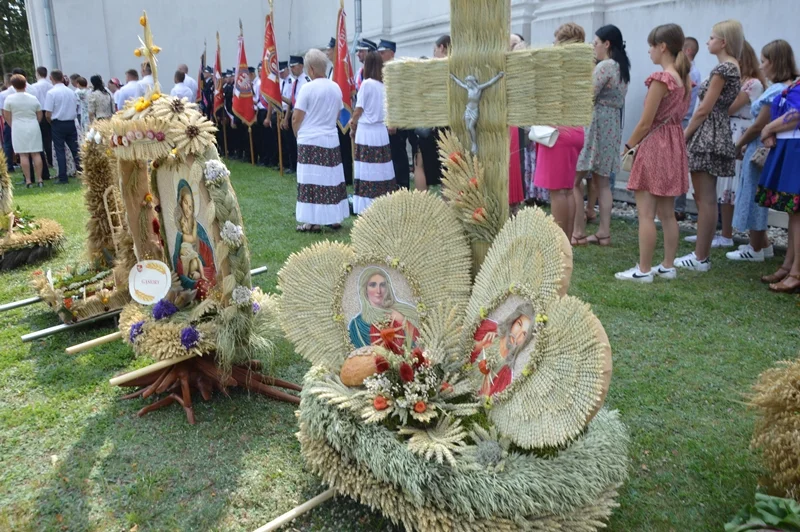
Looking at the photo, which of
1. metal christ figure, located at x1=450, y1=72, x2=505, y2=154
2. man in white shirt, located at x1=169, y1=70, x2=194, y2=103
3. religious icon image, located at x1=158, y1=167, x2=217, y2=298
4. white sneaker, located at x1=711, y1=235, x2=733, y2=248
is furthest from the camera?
man in white shirt, located at x1=169, y1=70, x2=194, y2=103

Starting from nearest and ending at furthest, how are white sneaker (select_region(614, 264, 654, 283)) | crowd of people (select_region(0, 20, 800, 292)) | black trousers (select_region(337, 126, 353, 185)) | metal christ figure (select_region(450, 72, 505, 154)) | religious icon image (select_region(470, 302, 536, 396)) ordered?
religious icon image (select_region(470, 302, 536, 396))
metal christ figure (select_region(450, 72, 505, 154))
crowd of people (select_region(0, 20, 800, 292))
white sneaker (select_region(614, 264, 654, 283))
black trousers (select_region(337, 126, 353, 185))

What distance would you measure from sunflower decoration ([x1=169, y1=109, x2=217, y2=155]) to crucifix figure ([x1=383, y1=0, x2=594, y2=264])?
102cm

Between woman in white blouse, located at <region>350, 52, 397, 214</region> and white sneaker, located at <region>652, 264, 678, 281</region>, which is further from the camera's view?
woman in white blouse, located at <region>350, 52, 397, 214</region>

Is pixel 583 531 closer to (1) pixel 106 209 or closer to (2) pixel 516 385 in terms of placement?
(2) pixel 516 385

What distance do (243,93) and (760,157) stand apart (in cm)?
969

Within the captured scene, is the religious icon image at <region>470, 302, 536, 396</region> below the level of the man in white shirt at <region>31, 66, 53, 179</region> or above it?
below

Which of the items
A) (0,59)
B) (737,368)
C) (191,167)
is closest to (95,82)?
(191,167)

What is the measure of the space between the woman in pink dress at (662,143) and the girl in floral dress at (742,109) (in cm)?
125

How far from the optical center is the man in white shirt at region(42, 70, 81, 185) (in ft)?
37.0

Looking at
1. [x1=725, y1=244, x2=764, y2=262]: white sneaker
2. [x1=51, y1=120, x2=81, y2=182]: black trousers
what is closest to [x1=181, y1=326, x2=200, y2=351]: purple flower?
[x1=725, y1=244, x2=764, y2=262]: white sneaker

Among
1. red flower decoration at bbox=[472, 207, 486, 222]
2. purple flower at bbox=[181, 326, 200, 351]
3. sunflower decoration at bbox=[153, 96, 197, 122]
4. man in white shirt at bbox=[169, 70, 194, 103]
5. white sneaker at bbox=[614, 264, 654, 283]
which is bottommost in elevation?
white sneaker at bbox=[614, 264, 654, 283]

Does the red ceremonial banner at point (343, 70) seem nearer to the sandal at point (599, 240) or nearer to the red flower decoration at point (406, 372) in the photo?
the sandal at point (599, 240)

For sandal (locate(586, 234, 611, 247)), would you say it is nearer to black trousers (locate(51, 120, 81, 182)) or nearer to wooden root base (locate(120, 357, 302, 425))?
wooden root base (locate(120, 357, 302, 425))

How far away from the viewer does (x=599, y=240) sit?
6297 millimetres
